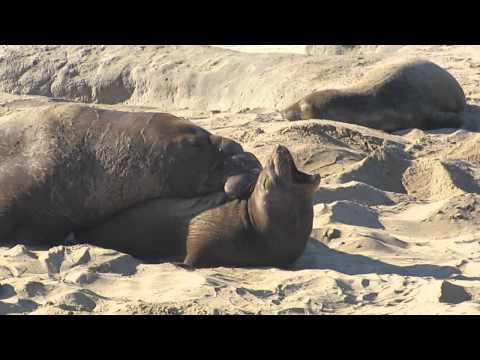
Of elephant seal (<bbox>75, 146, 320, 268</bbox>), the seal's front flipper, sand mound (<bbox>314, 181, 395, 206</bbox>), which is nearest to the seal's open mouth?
elephant seal (<bbox>75, 146, 320, 268</bbox>)

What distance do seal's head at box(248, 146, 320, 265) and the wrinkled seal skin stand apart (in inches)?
17.3

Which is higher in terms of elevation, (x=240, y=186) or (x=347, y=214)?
(x=240, y=186)

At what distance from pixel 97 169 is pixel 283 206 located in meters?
1.27

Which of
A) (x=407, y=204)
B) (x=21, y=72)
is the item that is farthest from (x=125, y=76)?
(x=407, y=204)

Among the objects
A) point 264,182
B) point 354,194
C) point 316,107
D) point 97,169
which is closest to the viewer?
point 264,182

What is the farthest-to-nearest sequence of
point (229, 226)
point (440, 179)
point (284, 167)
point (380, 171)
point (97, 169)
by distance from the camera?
point (380, 171) → point (440, 179) → point (97, 169) → point (229, 226) → point (284, 167)

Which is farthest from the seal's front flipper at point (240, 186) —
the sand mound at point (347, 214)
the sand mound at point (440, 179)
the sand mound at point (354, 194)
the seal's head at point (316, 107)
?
the seal's head at point (316, 107)

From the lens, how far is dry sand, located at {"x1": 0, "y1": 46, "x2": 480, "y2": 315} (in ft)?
19.8

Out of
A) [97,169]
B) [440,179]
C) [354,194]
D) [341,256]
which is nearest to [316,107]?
[440,179]

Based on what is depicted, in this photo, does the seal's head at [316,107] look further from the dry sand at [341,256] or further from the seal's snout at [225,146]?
the seal's snout at [225,146]

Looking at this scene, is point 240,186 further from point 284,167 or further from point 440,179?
point 440,179

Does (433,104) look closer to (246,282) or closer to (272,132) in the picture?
(272,132)

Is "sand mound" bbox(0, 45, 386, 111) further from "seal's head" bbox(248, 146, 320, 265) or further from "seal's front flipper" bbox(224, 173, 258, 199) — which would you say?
"seal's head" bbox(248, 146, 320, 265)

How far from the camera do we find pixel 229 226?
6.86m
